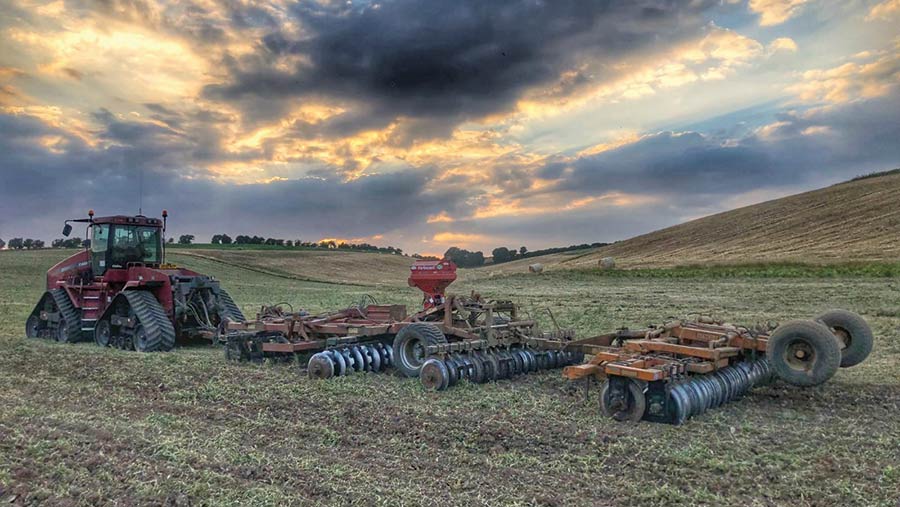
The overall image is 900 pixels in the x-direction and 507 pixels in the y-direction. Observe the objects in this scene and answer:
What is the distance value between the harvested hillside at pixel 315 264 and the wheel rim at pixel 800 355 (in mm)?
37257

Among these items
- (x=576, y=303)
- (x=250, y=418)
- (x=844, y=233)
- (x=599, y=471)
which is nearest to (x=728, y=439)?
(x=599, y=471)

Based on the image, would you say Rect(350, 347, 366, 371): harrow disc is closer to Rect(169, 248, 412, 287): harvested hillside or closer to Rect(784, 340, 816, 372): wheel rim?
Rect(784, 340, 816, 372): wheel rim

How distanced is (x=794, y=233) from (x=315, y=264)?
36930 millimetres

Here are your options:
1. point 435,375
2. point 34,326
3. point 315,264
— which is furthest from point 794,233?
point 315,264

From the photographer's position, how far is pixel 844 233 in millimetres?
31406

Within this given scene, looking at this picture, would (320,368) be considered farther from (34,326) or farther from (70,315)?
(34,326)

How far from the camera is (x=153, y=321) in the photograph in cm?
1320

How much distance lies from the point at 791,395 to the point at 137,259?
14.4 m

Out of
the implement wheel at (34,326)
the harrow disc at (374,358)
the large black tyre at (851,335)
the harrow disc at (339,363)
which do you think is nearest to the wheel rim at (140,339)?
the implement wheel at (34,326)

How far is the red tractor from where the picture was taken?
44.7 feet

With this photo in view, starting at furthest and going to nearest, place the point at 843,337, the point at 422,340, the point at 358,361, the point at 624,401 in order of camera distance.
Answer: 1. the point at 358,361
2. the point at 422,340
3. the point at 843,337
4. the point at 624,401

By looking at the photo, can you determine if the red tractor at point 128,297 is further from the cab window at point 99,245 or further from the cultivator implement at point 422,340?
the cultivator implement at point 422,340

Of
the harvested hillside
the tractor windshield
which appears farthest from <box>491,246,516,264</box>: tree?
the tractor windshield

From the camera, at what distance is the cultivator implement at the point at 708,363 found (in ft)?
23.3
